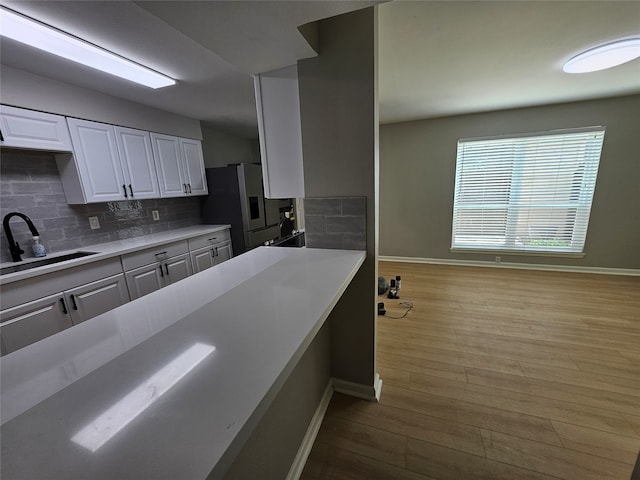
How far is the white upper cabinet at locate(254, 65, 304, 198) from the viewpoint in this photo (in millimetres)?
1431

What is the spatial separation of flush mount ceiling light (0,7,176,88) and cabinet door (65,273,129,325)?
1.64 m

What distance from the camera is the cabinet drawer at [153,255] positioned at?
91.8 inches

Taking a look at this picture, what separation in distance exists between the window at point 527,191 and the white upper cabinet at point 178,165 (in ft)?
12.6

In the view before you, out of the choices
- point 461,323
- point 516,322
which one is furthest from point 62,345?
→ point 516,322

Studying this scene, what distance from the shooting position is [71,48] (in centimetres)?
158

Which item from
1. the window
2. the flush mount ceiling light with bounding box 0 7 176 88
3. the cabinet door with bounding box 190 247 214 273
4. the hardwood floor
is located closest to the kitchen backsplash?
the cabinet door with bounding box 190 247 214 273

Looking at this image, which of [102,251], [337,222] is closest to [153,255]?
[102,251]

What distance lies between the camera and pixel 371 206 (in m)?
1.40

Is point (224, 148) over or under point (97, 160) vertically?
over

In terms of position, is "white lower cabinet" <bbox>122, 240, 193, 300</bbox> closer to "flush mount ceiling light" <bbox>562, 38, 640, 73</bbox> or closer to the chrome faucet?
the chrome faucet

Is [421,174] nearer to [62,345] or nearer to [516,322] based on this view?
[516,322]

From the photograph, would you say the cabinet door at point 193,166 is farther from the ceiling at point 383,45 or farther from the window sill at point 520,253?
the window sill at point 520,253

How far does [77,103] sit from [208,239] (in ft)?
5.61

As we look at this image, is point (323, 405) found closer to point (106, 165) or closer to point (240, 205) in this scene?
point (240, 205)
